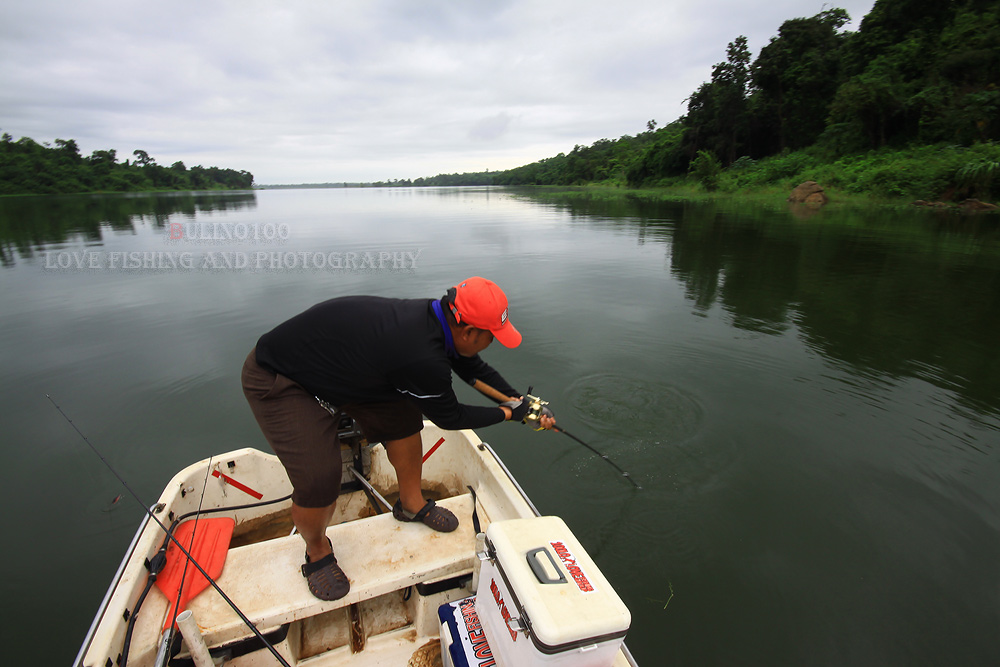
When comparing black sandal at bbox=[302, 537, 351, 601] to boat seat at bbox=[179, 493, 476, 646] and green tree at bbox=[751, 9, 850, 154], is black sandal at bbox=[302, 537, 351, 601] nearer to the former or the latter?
boat seat at bbox=[179, 493, 476, 646]

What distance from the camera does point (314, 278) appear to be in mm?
11789

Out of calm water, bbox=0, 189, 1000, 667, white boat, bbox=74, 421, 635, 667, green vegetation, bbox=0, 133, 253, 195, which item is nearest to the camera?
white boat, bbox=74, 421, 635, 667

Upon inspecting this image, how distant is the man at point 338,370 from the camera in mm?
2184

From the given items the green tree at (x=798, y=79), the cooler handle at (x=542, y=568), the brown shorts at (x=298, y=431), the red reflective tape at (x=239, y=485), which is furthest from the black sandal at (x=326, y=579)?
the green tree at (x=798, y=79)

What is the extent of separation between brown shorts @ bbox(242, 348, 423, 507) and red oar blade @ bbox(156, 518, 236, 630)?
2.23 feet

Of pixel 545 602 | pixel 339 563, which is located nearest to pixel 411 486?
pixel 339 563

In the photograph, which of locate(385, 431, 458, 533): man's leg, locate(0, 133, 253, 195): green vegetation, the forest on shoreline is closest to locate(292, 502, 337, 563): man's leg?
locate(385, 431, 458, 533): man's leg

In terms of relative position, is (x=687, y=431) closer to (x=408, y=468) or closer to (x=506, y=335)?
(x=408, y=468)

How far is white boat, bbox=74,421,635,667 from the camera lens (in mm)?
2066

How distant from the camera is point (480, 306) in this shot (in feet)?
7.12

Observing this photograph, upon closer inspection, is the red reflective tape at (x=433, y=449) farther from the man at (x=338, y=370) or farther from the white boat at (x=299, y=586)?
the man at (x=338, y=370)

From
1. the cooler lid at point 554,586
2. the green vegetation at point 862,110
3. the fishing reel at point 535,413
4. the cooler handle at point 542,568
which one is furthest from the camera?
the green vegetation at point 862,110

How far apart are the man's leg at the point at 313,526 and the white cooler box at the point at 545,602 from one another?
871 millimetres

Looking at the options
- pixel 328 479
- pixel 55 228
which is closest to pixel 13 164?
pixel 55 228
